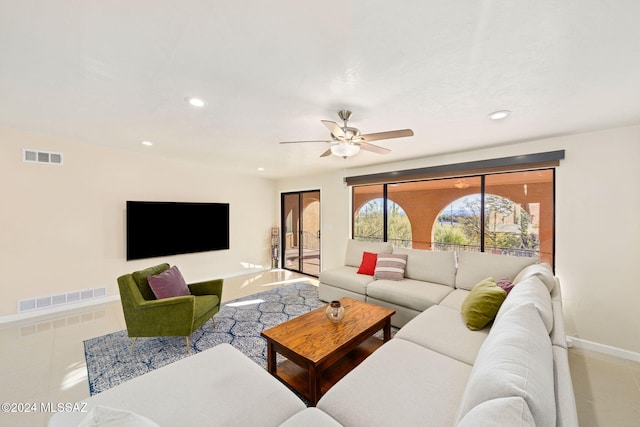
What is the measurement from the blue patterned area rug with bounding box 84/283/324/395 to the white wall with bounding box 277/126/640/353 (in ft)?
10.6

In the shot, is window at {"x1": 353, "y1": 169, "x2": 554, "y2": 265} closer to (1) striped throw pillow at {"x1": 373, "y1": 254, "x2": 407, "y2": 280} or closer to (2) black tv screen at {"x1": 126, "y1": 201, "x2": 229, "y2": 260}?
(1) striped throw pillow at {"x1": 373, "y1": 254, "x2": 407, "y2": 280}

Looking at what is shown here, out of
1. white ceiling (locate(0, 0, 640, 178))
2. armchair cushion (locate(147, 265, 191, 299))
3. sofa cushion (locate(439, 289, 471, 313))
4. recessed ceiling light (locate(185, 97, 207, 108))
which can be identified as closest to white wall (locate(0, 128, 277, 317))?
white ceiling (locate(0, 0, 640, 178))

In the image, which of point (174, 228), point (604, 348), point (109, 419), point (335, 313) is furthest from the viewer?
point (174, 228)

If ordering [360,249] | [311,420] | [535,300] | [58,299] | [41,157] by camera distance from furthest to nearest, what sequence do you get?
[360,249] < [58,299] < [41,157] < [535,300] < [311,420]

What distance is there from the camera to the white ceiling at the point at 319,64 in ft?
3.84

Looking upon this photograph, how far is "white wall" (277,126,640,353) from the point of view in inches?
99.2

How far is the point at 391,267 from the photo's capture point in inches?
136

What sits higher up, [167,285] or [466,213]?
[466,213]

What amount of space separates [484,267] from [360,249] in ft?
5.92

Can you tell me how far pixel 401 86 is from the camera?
70.7 inches

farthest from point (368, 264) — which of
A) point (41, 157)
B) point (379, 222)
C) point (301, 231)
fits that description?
point (41, 157)

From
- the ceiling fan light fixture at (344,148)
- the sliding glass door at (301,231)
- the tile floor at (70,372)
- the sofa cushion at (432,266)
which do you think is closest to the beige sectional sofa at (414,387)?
the tile floor at (70,372)

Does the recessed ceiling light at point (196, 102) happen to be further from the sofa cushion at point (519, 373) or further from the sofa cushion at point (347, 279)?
the sofa cushion at point (347, 279)

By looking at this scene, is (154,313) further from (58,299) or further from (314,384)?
(58,299)
